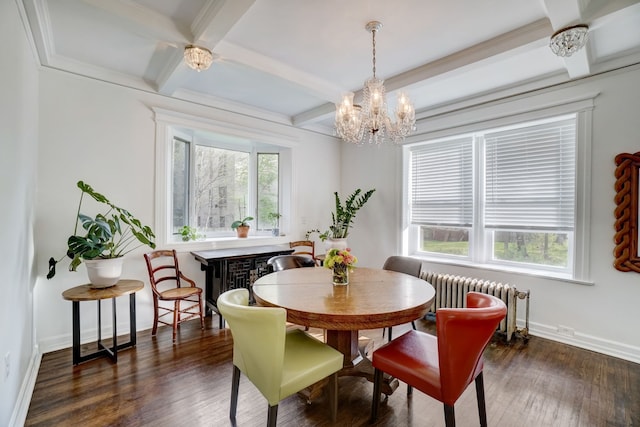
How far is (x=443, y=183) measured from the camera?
4039mm

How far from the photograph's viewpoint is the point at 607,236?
2.76 meters

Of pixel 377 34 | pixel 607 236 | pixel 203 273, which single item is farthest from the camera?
pixel 203 273

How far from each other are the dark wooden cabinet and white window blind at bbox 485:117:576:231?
290 cm

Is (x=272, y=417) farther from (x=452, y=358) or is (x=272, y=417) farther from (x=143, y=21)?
(x=143, y=21)

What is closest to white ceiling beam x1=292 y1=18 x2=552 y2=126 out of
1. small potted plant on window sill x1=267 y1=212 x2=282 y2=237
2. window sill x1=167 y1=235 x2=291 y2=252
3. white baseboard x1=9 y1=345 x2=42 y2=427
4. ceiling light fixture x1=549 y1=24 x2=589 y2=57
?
ceiling light fixture x1=549 y1=24 x2=589 y2=57

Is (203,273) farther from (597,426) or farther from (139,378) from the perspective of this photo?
(597,426)

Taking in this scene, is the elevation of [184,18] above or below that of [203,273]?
above

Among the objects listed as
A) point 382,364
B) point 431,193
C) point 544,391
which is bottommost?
point 544,391

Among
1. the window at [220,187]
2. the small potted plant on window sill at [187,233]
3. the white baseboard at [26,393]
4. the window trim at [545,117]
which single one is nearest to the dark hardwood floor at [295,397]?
the white baseboard at [26,393]

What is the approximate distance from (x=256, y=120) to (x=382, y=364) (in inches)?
139

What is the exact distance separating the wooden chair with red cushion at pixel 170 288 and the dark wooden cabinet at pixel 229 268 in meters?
0.19

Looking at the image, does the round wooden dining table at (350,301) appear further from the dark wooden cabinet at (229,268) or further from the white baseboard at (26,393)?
the white baseboard at (26,393)

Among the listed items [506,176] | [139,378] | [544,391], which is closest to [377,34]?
[506,176]

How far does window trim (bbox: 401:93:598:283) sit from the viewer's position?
2.86 metres
